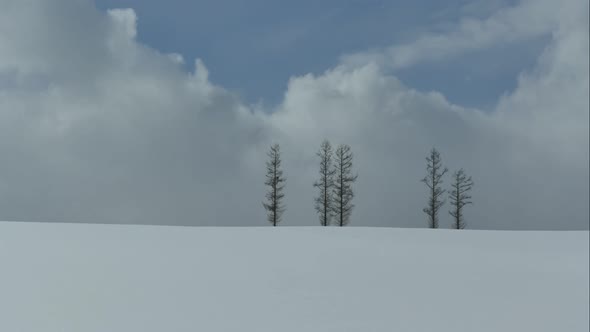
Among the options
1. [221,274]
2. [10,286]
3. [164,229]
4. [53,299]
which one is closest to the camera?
[53,299]

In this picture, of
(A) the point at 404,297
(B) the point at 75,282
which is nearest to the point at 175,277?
(B) the point at 75,282

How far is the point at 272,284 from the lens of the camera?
9.28m

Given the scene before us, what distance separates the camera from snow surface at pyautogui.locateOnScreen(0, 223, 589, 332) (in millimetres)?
7438

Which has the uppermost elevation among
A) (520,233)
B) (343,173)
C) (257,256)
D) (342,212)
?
(343,173)

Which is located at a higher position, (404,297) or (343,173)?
(343,173)

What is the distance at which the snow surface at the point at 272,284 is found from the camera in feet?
24.4

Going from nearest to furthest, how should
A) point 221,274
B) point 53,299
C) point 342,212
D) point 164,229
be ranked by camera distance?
point 53,299, point 221,274, point 164,229, point 342,212

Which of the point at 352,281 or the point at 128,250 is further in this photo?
the point at 128,250

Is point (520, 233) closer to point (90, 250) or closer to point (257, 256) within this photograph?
point (257, 256)

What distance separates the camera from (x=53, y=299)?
7820 mm

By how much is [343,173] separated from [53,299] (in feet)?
81.6

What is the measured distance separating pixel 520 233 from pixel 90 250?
14.5m

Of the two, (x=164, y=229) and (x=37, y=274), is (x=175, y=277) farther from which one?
(x=164, y=229)

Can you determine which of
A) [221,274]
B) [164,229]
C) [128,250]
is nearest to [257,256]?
[221,274]
